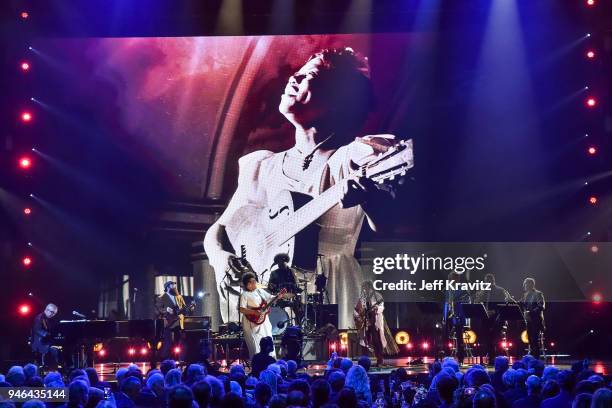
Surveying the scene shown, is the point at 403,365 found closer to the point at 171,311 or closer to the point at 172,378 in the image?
the point at 171,311

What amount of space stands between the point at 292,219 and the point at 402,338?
3318 mm

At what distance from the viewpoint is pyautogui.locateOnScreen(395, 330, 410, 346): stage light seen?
55.7 feet

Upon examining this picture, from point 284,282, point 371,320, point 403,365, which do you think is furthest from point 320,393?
point 284,282

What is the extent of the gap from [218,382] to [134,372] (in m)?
1.93

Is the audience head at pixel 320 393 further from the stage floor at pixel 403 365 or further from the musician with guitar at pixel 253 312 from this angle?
the musician with guitar at pixel 253 312

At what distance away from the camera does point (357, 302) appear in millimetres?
16422

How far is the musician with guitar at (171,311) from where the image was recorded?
51.7ft

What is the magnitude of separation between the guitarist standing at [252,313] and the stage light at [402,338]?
12.1ft

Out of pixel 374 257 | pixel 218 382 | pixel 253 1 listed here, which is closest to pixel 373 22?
pixel 253 1

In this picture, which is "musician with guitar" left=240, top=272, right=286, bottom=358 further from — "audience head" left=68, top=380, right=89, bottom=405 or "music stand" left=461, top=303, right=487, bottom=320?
"audience head" left=68, top=380, right=89, bottom=405

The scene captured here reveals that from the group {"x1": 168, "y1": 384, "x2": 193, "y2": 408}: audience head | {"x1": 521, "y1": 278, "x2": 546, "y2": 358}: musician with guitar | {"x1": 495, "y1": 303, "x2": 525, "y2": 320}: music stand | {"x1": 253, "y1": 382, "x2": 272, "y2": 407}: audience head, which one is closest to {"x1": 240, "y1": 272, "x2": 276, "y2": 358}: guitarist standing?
{"x1": 495, "y1": 303, "x2": 525, "y2": 320}: music stand

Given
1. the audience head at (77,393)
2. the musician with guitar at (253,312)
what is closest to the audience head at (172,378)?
the audience head at (77,393)

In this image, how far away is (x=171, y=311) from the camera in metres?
16.1

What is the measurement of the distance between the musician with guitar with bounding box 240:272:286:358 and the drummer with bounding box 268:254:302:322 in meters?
0.68
